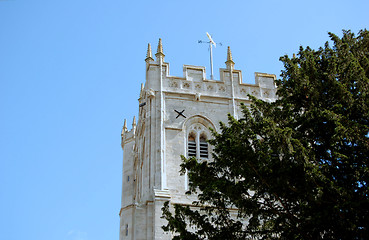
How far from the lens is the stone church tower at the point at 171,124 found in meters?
27.5

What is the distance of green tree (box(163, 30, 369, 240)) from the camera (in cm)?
1475

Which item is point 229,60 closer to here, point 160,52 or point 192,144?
point 160,52

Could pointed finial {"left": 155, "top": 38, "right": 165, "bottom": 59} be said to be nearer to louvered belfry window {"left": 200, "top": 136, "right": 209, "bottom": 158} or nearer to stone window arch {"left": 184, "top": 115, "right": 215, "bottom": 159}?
stone window arch {"left": 184, "top": 115, "right": 215, "bottom": 159}

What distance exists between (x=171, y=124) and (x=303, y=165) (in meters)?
15.7

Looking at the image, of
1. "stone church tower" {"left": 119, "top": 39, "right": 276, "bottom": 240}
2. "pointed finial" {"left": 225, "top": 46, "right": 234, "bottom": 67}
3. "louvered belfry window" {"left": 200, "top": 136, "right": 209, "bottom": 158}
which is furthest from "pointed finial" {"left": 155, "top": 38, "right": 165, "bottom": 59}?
"louvered belfry window" {"left": 200, "top": 136, "right": 209, "bottom": 158}

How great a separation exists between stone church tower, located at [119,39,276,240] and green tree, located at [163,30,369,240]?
10.4 m

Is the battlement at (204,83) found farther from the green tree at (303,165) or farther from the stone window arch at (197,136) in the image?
the green tree at (303,165)

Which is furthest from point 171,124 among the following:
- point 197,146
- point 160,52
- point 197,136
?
point 160,52

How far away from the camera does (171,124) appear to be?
30.3 meters

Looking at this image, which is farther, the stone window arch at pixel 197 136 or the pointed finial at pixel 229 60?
the pointed finial at pixel 229 60

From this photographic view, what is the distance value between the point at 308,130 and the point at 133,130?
80.2ft

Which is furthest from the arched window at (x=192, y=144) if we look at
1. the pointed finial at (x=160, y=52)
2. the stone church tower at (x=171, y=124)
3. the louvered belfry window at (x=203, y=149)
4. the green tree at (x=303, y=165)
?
the green tree at (x=303, y=165)

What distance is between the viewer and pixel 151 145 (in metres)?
29.3

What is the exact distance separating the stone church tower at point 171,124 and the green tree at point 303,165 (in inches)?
411
